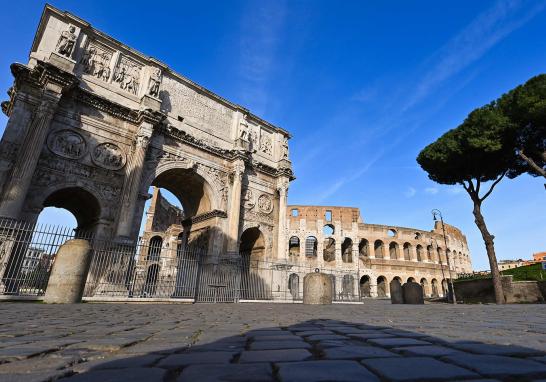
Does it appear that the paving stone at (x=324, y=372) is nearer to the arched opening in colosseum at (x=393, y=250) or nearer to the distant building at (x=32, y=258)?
the distant building at (x=32, y=258)

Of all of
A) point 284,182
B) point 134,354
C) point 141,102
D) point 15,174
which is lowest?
point 134,354

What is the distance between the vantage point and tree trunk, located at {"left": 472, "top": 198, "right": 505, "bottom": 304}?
576 inches

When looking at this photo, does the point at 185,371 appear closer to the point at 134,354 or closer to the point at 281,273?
the point at 134,354

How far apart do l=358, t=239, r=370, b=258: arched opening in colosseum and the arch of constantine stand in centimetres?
1907

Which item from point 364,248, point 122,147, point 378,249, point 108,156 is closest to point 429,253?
point 378,249

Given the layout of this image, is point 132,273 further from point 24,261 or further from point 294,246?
point 294,246

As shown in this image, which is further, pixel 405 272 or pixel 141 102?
pixel 405 272

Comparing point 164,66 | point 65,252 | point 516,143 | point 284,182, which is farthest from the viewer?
point 284,182

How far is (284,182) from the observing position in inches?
715

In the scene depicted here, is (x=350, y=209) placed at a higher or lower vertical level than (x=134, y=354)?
higher

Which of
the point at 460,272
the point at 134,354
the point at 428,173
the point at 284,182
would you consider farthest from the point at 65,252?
the point at 460,272

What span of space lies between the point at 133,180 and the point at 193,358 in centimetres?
1199

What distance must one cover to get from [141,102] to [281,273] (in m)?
10.4

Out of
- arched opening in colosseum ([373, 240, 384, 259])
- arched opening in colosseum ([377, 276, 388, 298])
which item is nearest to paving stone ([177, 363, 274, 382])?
arched opening in colosseum ([377, 276, 388, 298])
